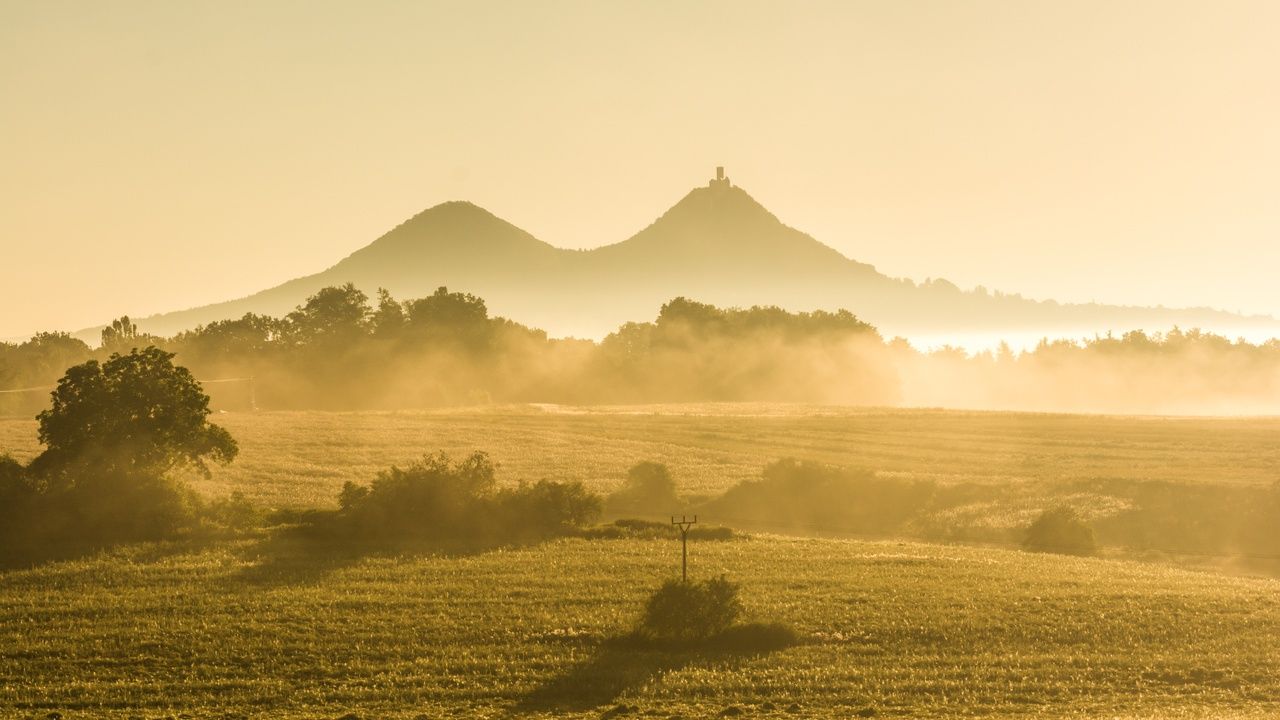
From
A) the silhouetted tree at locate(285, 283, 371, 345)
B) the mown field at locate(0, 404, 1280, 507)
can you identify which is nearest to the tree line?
the silhouetted tree at locate(285, 283, 371, 345)

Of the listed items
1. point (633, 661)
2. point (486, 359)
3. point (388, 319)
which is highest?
point (388, 319)

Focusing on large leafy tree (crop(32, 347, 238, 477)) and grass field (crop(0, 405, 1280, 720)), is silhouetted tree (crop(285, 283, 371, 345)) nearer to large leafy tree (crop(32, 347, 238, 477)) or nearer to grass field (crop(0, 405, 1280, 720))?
grass field (crop(0, 405, 1280, 720))

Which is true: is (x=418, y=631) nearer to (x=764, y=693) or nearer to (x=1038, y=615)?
(x=764, y=693)

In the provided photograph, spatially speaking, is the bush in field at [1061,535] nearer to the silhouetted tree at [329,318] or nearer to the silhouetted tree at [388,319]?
the silhouetted tree at [388,319]

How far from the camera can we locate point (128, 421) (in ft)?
160

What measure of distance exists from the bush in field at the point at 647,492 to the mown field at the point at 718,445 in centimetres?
204

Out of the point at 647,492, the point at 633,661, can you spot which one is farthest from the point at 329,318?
the point at 633,661

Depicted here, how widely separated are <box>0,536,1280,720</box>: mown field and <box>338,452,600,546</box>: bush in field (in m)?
4.71

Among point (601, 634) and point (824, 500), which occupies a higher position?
point (824, 500)

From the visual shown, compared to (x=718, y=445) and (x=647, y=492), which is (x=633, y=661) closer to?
(x=647, y=492)

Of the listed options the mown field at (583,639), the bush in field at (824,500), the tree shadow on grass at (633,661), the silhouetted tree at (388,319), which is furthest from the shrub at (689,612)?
the silhouetted tree at (388,319)

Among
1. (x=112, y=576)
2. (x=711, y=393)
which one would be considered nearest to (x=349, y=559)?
(x=112, y=576)

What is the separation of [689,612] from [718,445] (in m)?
60.9

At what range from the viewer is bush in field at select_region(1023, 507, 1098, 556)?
59.0 metres
